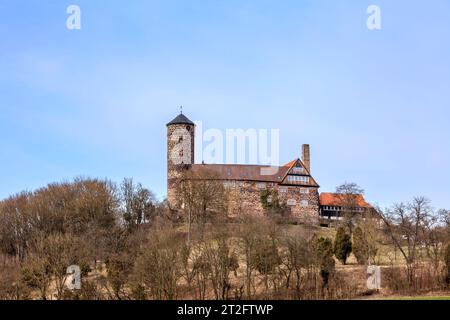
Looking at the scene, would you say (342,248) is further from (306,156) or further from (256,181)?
(306,156)

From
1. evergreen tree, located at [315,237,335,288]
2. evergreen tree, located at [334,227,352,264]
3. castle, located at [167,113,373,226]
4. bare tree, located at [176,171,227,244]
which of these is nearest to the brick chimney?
castle, located at [167,113,373,226]

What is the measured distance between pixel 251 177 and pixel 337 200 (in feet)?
39.1

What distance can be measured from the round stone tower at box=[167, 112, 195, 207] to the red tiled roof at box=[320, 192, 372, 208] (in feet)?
60.5

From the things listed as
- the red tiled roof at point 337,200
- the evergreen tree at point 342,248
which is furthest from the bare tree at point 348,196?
the evergreen tree at point 342,248

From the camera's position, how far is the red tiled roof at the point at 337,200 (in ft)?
276

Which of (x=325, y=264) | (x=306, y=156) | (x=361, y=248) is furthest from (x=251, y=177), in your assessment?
(x=325, y=264)

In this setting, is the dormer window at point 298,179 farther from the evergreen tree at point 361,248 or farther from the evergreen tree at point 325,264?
the evergreen tree at point 325,264

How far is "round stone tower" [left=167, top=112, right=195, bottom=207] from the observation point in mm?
81812

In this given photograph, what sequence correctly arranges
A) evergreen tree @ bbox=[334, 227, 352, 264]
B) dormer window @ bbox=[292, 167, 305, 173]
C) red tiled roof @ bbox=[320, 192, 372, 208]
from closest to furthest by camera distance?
evergreen tree @ bbox=[334, 227, 352, 264] → red tiled roof @ bbox=[320, 192, 372, 208] → dormer window @ bbox=[292, 167, 305, 173]

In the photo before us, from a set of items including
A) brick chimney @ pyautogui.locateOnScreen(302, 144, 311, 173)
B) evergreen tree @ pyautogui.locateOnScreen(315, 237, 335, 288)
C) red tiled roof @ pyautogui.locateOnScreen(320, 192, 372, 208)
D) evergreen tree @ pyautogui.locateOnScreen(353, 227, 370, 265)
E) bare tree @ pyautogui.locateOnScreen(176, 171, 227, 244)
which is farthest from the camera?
brick chimney @ pyautogui.locateOnScreen(302, 144, 311, 173)

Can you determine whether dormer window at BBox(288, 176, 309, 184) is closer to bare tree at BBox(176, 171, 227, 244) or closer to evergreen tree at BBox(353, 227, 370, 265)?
bare tree at BBox(176, 171, 227, 244)
